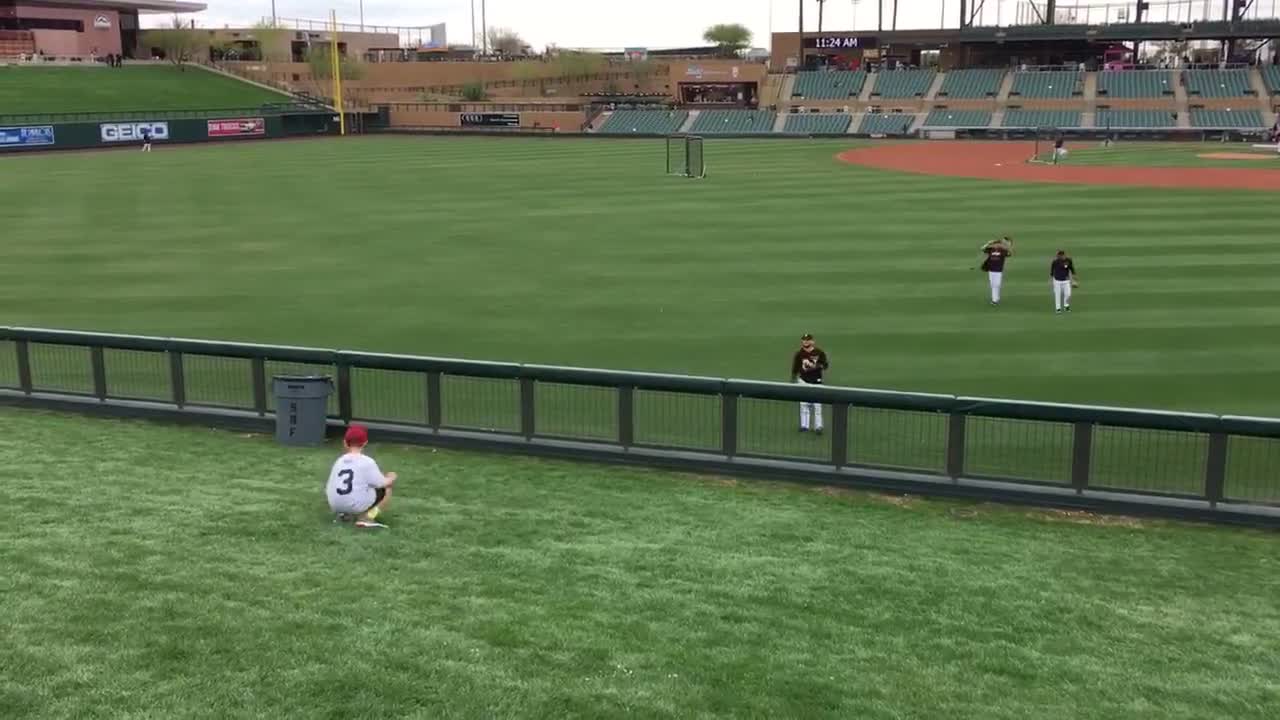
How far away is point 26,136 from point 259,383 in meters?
59.9

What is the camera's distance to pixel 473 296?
22.1 meters

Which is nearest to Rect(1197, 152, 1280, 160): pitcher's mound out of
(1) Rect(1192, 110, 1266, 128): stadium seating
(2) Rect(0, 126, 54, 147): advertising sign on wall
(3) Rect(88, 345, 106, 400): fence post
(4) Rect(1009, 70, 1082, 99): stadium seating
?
(1) Rect(1192, 110, 1266, 128): stadium seating

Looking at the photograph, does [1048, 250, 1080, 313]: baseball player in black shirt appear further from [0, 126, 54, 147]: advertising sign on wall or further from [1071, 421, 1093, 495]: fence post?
[0, 126, 54, 147]: advertising sign on wall

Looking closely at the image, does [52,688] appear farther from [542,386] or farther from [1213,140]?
[1213,140]

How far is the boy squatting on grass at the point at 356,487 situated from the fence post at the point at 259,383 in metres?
4.64

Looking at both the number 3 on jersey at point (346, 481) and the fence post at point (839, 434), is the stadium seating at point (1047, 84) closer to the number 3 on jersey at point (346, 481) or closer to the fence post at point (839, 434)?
the fence post at point (839, 434)

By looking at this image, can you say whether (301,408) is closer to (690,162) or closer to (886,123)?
(690,162)

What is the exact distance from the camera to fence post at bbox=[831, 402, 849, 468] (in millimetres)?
11977

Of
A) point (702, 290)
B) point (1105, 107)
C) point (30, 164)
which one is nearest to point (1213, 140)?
point (1105, 107)

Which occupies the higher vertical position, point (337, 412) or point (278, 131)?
point (278, 131)

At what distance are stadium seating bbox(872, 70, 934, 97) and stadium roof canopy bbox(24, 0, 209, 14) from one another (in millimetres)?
65677

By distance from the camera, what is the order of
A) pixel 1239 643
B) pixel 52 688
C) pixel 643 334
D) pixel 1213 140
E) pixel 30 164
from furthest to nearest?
1. pixel 1213 140
2. pixel 30 164
3. pixel 643 334
4. pixel 1239 643
5. pixel 52 688

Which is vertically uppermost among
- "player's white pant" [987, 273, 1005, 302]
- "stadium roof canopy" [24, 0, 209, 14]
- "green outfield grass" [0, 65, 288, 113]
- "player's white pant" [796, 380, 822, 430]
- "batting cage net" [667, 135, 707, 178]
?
"stadium roof canopy" [24, 0, 209, 14]

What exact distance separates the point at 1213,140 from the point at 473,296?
5893 cm
